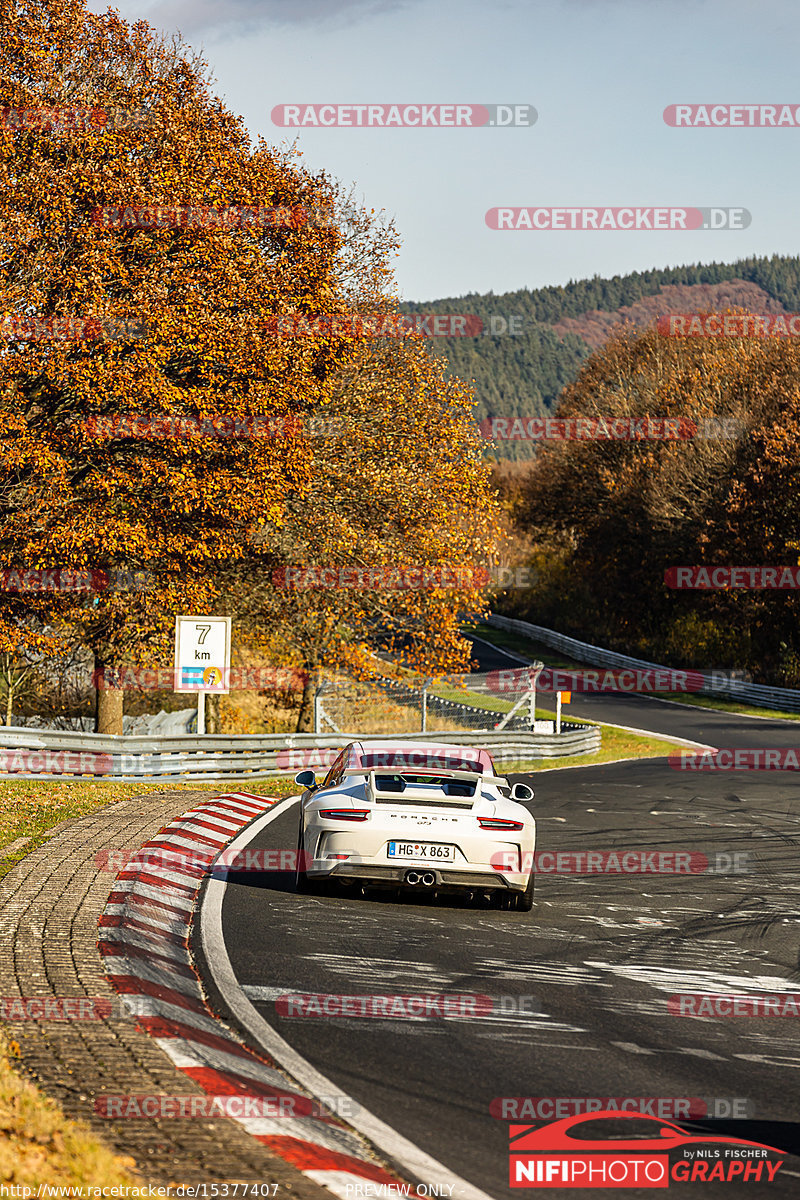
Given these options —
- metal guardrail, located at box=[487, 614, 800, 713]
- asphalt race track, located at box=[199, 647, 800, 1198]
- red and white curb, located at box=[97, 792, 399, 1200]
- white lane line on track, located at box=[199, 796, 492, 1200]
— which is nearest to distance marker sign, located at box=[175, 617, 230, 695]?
asphalt race track, located at box=[199, 647, 800, 1198]

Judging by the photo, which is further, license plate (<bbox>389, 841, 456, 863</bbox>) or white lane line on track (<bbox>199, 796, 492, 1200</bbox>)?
license plate (<bbox>389, 841, 456, 863</bbox>)

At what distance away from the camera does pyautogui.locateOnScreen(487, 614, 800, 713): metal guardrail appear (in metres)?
41.8

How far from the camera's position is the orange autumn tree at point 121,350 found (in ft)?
60.5

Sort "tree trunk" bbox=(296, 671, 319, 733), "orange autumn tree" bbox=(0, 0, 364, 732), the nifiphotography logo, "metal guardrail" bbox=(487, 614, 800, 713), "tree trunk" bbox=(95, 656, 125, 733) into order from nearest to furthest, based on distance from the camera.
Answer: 1. the nifiphotography logo
2. "orange autumn tree" bbox=(0, 0, 364, 732)
3. "tree trunk" bbox=(95, 656, 125, 733)
4. "tree trunk" bbox=(296, 671, 319, 733)
5. "metal guardrail" bbox=(487, 614, 800, 713)

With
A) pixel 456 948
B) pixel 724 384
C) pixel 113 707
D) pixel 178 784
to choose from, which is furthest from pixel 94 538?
pixel 724 384

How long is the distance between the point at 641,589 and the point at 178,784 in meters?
42.7

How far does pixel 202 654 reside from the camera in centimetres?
1923

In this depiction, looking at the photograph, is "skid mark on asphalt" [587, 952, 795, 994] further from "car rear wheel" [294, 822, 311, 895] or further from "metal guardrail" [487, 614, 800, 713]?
"metal guardrail" [487, 614, 800, 713]

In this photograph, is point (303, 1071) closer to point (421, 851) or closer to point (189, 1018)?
point (189, 1018)

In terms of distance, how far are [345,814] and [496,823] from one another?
120 cm

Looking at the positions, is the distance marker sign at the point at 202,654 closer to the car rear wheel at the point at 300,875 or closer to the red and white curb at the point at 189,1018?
the red and white curb at the point at 189,1018

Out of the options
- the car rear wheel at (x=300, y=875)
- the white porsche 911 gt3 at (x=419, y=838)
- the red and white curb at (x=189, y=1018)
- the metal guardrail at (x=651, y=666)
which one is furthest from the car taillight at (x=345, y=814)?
the metal guardrail at (x=651, y=666)

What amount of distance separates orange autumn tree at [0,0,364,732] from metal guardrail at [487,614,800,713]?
24587 millimetres

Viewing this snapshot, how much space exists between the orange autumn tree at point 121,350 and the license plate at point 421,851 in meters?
11.1
